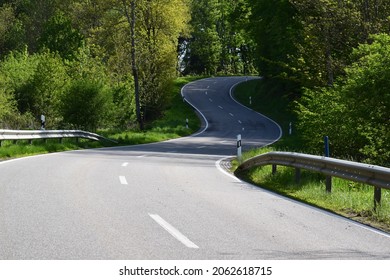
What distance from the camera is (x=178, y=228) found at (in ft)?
25.2

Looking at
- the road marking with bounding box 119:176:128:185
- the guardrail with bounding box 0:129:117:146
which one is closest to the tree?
the road marking with bounding box 119:176:128:185

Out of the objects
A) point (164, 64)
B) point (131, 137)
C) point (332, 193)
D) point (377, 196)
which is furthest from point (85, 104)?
point (377, 196)

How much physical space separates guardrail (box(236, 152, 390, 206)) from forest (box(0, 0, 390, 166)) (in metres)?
3.09

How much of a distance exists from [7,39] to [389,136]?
2272 inches

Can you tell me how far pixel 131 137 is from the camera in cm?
3353

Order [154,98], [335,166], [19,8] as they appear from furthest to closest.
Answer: [19,8] < [154,98] < [335,166]

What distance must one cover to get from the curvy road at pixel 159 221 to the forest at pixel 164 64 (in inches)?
224

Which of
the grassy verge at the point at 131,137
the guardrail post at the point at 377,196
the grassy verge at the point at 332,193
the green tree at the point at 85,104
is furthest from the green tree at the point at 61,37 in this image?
the guardrail post at the point at 377,196

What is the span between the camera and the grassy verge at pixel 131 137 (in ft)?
70.1

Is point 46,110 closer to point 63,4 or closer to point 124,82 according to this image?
point 124,82

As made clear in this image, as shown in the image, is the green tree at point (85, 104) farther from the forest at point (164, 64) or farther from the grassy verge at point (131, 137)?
the grassy verge at point (131, 137)

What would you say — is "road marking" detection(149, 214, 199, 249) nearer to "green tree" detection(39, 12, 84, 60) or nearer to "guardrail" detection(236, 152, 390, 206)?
"guardrail" detection(236, 152, 390, 206)

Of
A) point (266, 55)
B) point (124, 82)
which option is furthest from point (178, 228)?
point (266, 55)

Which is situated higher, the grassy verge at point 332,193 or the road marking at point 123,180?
the road marking at point 123,180
